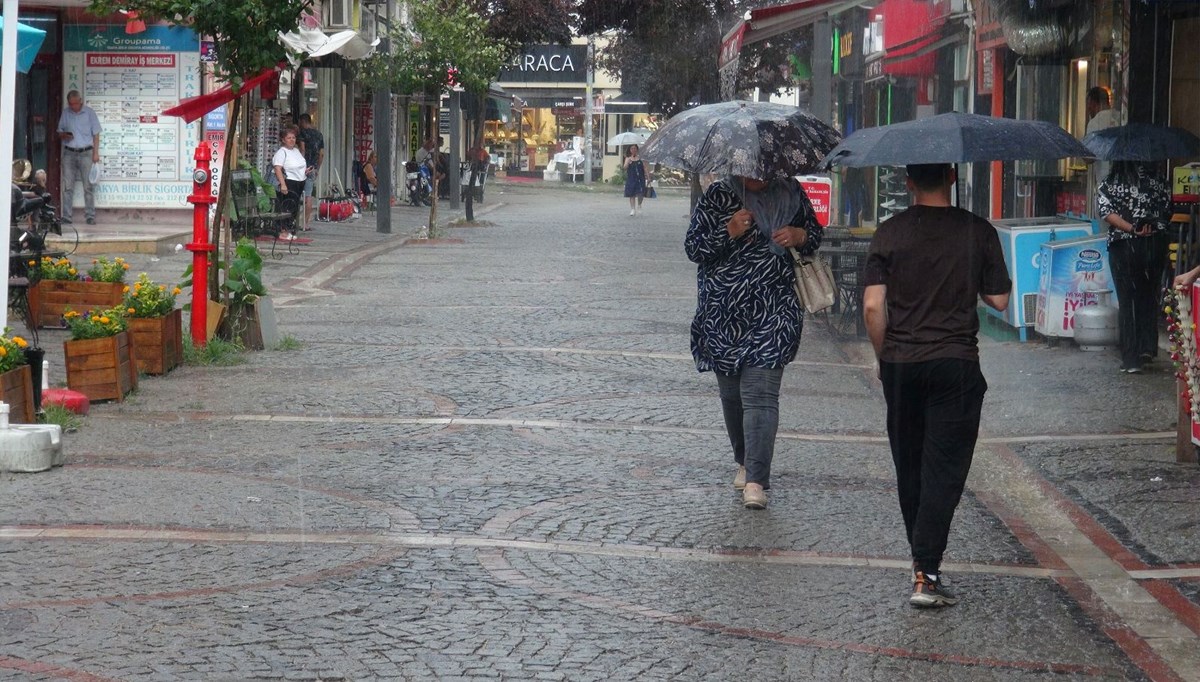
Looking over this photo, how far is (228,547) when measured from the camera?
633 cm

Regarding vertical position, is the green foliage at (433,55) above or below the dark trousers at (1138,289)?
above

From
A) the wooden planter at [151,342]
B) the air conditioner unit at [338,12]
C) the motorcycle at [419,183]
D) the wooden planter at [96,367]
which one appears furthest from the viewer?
the motorcycle at [419,183]

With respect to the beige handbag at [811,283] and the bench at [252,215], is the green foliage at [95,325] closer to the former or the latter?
the beige handbag at [811,283]

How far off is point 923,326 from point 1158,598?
140 cm

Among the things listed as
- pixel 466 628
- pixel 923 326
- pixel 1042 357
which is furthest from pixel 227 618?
pixel 1042 357

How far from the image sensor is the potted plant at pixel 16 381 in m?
8.35

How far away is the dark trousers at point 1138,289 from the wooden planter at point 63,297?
24.8 ft

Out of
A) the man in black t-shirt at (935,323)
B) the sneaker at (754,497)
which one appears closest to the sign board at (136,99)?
the sneaker at (754,497)

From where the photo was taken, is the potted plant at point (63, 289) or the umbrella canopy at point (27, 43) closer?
the potted plant at point (63, 289)

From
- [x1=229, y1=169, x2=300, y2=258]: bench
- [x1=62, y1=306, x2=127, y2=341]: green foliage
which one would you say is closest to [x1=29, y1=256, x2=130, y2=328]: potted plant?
[x1=62, y1=306, x2=127, y2=341]: green foliage

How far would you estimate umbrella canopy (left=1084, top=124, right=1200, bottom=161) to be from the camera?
11.1 metres

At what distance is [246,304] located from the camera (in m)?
12.2

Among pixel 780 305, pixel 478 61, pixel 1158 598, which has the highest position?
pixel 478 61

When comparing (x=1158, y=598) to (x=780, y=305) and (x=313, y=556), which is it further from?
(x=313, y=556)
